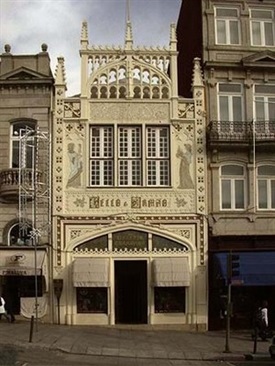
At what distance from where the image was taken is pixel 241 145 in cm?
2983

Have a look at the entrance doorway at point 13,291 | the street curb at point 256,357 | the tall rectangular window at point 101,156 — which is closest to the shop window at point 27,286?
the entrance doorway at point 13,291

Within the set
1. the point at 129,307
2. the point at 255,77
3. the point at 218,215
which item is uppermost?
the point at 255,77

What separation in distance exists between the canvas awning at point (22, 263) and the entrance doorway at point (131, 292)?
10.8 feet

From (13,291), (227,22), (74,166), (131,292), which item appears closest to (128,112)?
(74,166)

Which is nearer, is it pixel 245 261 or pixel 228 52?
pixel 245 261

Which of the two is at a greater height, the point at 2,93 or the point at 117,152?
the point at 2,93

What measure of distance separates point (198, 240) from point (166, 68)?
813 cm

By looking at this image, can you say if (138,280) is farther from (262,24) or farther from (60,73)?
(262,24)

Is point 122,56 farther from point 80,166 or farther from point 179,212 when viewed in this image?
point 179,212

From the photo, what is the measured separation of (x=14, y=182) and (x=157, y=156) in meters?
6.43

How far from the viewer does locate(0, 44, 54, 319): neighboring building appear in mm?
28281

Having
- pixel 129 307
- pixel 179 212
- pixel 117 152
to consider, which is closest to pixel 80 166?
pixel 117 152

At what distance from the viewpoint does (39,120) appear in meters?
29.7

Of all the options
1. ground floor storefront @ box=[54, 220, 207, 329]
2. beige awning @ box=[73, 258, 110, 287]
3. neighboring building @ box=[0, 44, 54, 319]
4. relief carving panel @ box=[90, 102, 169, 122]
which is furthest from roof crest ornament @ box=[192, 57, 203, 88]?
beige awning @ box=[73, 258, 110, 287]
